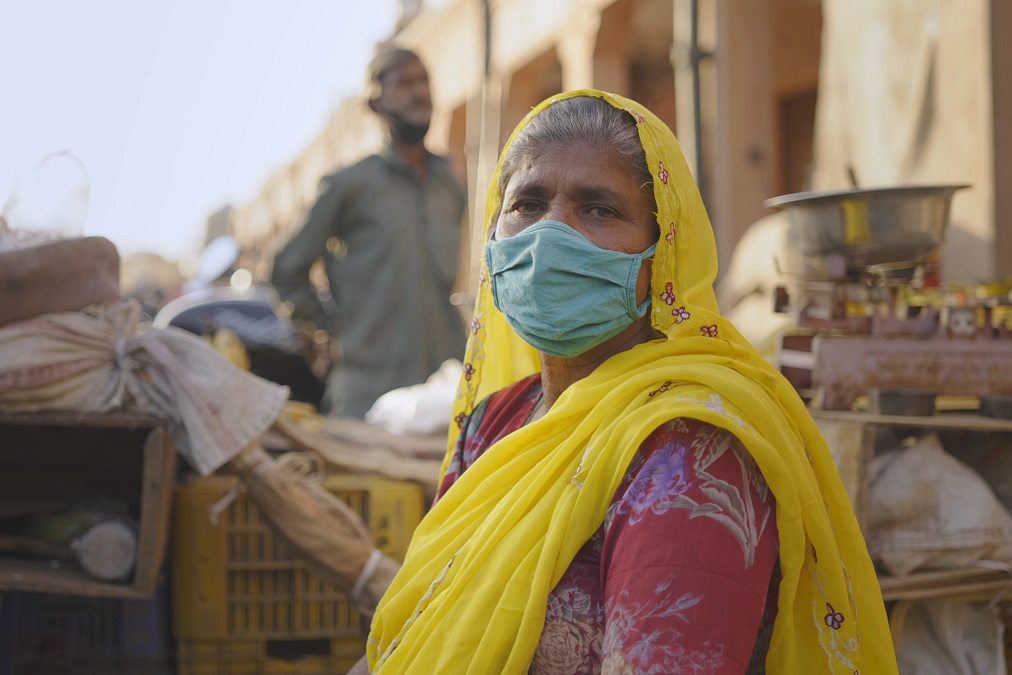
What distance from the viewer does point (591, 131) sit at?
1619 millimetres

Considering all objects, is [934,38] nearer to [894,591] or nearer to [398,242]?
[398,242]

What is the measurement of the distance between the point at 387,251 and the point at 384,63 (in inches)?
38.1

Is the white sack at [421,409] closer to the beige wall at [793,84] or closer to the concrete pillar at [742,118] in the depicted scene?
the beige wall at [793,84]

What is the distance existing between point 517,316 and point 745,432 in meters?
0.46

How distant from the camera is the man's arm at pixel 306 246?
16.0ft

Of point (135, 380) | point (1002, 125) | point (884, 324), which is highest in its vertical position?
point (1002, 125)

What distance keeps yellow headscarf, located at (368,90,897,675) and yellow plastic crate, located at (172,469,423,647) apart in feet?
4.47

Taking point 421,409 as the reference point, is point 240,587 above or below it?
below

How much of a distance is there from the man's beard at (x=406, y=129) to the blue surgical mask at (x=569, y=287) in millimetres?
3446

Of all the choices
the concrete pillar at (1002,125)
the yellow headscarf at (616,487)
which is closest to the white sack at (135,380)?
the yellow headscarf at (616,487)

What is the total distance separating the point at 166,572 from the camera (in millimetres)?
3055

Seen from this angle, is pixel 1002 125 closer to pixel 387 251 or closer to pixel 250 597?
pixel 387 251

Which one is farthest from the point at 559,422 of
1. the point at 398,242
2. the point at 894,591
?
the point at 398,242

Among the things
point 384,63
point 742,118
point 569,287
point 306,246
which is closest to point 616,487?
point 569,287
